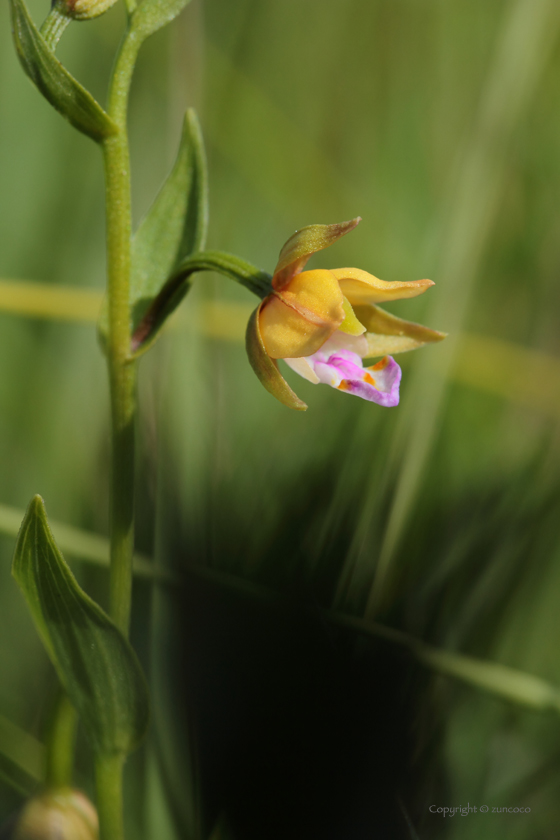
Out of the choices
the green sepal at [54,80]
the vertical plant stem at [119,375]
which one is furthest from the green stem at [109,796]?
the green sepal at [54,80]

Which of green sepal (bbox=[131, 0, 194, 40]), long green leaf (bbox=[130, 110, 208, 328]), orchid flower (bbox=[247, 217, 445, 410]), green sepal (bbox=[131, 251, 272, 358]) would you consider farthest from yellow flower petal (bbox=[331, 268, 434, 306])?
green sepal (bbox=[131, 0, 194, 40])

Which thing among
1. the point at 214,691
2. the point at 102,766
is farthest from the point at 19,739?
the point at 214,691

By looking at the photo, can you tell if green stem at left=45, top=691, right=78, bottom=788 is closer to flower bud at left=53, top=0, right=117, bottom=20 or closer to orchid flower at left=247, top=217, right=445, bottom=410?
orchid flower at left=247, top=217, right=445, bottom=410

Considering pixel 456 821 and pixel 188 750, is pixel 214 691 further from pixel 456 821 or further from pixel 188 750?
pixel 456 821

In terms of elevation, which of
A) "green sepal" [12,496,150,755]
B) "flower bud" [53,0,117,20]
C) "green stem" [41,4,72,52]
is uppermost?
"flower bud" [53,0,117,20]

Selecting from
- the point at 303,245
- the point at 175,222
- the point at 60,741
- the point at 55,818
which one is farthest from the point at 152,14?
the point at 55,818

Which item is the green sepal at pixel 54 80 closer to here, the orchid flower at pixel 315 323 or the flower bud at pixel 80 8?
the flower bud at pixel 80 8
